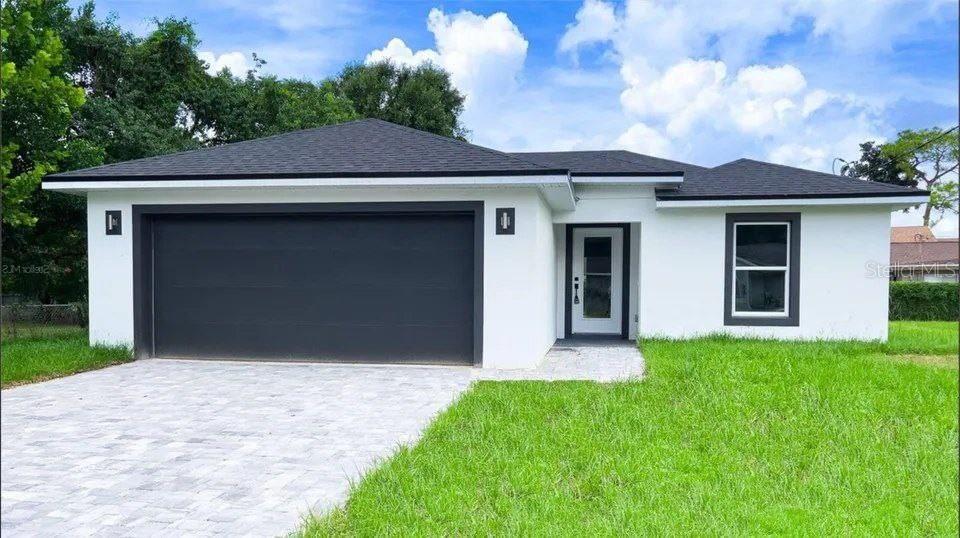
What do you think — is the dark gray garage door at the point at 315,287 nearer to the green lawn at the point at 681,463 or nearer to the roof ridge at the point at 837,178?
the green lawn at the point at 681,463

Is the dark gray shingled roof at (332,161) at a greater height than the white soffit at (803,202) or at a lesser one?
greater

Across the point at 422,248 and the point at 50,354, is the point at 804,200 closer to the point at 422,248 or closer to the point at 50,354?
the point at 422,248

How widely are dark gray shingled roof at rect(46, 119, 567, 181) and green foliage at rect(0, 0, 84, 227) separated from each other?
2.44 ft

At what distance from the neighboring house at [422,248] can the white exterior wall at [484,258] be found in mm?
24

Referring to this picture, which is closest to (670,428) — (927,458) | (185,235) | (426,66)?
(927,458)

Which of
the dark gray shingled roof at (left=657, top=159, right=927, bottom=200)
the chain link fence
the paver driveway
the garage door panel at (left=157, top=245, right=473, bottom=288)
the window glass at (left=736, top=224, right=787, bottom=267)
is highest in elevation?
the dark gray shingled roof at (left=657, top=159, right=927, bottom=200)

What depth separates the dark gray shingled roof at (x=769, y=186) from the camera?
9906 mm

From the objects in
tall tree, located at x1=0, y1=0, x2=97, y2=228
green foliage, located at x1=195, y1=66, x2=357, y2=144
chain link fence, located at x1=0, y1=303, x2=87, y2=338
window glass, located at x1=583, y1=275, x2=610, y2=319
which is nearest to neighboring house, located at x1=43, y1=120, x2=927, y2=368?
chain link fence, located at x1=0, y1=303, x2=87, y2=338

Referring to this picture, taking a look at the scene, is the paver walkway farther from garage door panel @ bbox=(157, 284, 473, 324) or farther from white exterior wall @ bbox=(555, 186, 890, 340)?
white exterior wall @ bbox=(555, 186, 890, 340)

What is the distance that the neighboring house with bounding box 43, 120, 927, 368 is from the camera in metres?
8.35

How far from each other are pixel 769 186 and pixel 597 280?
3214 millimetres

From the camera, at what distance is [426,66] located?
1197 inches

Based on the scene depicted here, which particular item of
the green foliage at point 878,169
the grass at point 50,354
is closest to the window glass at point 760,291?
the grass at point 50,354

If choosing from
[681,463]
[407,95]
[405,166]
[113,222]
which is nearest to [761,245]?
[405,166]
